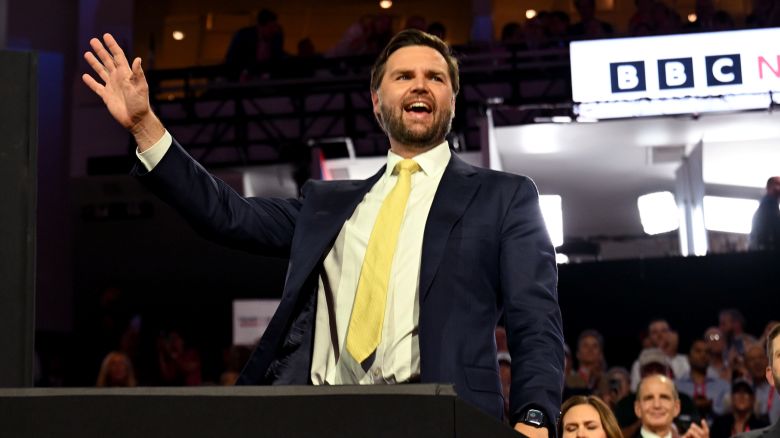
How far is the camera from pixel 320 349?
2.06 metres

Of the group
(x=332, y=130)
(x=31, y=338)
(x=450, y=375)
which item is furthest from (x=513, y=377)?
(x=332, y=130)

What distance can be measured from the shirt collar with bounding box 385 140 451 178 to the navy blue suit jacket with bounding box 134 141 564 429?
0.02 meters

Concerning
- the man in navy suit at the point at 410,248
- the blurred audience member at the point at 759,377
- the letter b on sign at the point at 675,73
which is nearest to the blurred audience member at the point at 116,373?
the blurred audience member at the point at 759,377

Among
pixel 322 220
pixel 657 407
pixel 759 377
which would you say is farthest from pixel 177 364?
pixel 322 220

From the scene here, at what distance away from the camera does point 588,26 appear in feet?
35.8

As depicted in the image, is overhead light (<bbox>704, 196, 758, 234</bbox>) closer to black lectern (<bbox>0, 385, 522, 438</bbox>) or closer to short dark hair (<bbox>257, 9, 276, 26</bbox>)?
short dark hair (<bbox>257, 9, 276, 26</bbox>)

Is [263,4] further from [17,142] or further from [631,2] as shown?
[17,142]

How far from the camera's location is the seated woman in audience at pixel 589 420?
470cm

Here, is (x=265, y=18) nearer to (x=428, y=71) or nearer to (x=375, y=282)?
(x=428, y=71)

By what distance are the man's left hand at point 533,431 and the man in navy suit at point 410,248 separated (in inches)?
0.4

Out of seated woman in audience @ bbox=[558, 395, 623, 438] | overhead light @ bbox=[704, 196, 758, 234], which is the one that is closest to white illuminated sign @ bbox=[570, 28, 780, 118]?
overhead light @ bbox=[704, 196, 758, 234]

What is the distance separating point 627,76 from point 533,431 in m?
8.22

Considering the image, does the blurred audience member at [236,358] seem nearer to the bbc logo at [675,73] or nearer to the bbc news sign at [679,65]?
the bbc news sign at [679,65]

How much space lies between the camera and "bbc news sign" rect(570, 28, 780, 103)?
9594mm
